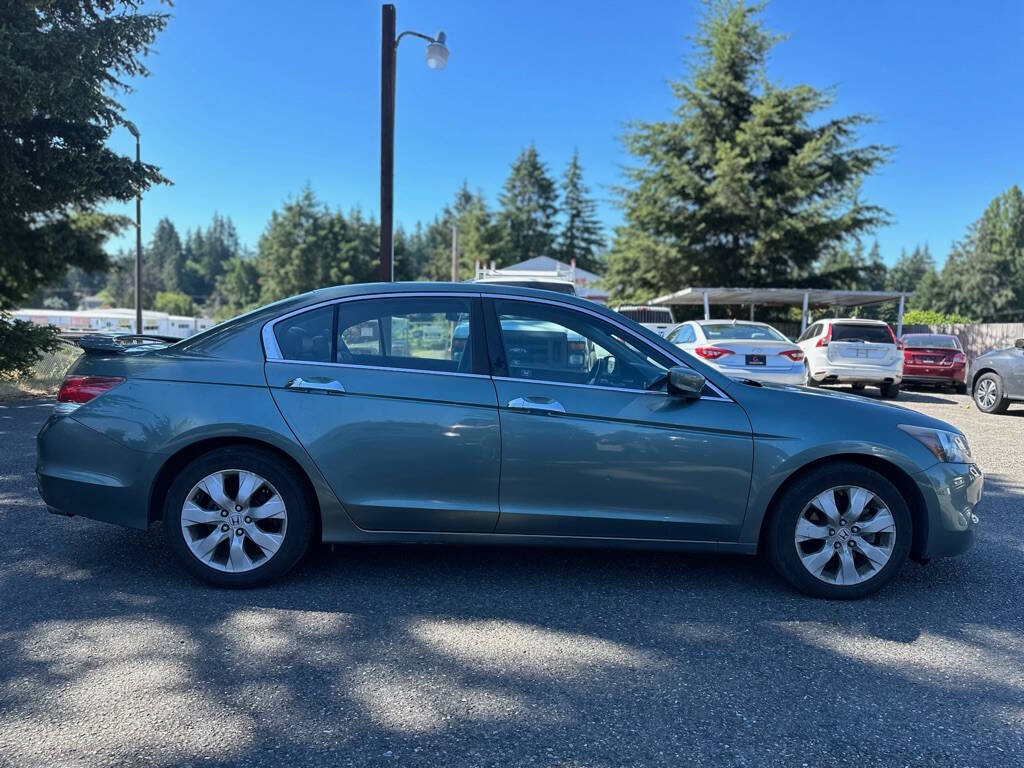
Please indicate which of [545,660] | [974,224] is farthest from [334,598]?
[974,224]

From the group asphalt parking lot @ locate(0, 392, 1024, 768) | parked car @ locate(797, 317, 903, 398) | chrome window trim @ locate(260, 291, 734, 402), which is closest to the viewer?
asphalt parking lot @ locate(0, 392, 1024, 768)

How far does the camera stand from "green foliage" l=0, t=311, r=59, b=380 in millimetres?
10609

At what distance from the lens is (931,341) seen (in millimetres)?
17125

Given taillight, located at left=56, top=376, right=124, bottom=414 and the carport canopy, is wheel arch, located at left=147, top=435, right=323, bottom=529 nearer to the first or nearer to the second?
taillight, located at left=56, top=376, right=124, bottom=414

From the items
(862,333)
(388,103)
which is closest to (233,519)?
(388,103)

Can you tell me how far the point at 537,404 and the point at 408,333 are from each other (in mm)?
817

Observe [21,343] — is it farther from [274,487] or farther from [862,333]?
[862,333]

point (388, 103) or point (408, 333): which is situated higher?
point (388, 103)

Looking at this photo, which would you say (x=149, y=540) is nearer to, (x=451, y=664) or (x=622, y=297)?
(x=451, y=664)

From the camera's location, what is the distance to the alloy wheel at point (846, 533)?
3650 millimetres

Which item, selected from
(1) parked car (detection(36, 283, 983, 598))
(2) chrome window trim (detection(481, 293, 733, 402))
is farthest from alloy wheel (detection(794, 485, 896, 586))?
(2) chrome window trim (detection(481, 293, 733, 402))

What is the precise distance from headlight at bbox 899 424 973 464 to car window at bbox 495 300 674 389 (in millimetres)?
1339

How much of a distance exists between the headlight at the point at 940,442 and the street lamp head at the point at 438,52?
342 inches

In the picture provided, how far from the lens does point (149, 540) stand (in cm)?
445
